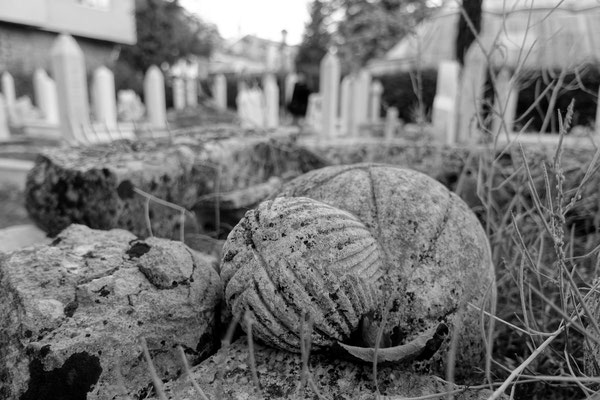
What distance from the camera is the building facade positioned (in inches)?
649

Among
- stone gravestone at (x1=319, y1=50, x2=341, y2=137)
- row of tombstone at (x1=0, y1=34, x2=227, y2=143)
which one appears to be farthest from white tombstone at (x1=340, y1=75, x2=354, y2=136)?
row of tombstone at (x1=0, y1=34, x2=227, y2=143)

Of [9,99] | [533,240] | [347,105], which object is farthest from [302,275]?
[9,99]

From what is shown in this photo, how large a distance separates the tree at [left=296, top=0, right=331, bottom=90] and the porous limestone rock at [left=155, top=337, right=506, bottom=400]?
27.3 metres

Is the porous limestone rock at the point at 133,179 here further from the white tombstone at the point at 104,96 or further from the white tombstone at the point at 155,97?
the white tombstone at the point at 155,97

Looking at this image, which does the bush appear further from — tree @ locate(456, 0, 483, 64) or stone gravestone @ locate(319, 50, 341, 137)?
tree @ locate(456, 0, 483, 64)

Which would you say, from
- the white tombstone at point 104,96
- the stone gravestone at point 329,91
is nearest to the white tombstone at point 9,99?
the white tombstone at point 104,96

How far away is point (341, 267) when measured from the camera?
1386 millimetres

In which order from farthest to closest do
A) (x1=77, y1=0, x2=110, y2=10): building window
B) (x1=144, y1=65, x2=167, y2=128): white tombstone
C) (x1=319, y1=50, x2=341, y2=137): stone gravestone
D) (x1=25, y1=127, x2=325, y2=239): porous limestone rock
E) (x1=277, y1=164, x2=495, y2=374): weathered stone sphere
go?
1. (x1=77, y1=0, x2=110, y2=10): building window
2. (x1=144, y1=65, x2=167, y2=128): white tombstone
3. (x1=319, y1=50, x2=341, y2=137): stone gravestone
4. (x1=25, y1=127, x2=325, y2=239): porous limestone rock
5. (x1=277, y1=164, x2=495, y2=374): weathered stone sphere

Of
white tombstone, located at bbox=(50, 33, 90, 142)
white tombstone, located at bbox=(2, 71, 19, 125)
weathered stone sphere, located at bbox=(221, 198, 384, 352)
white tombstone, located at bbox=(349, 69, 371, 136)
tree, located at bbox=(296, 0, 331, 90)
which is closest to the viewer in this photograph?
weathered stone sphere, located at bbox=(221, 198, 384, 352)

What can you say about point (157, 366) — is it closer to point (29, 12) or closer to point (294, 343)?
point (294, 343)

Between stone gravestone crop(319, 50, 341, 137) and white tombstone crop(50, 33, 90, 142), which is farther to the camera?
stone gravestone crop(319, 50, 341, 137)

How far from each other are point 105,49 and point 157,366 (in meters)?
22.5

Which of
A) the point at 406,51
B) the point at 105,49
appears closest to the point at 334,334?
the point at 406,51

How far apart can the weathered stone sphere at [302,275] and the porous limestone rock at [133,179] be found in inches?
45.8
